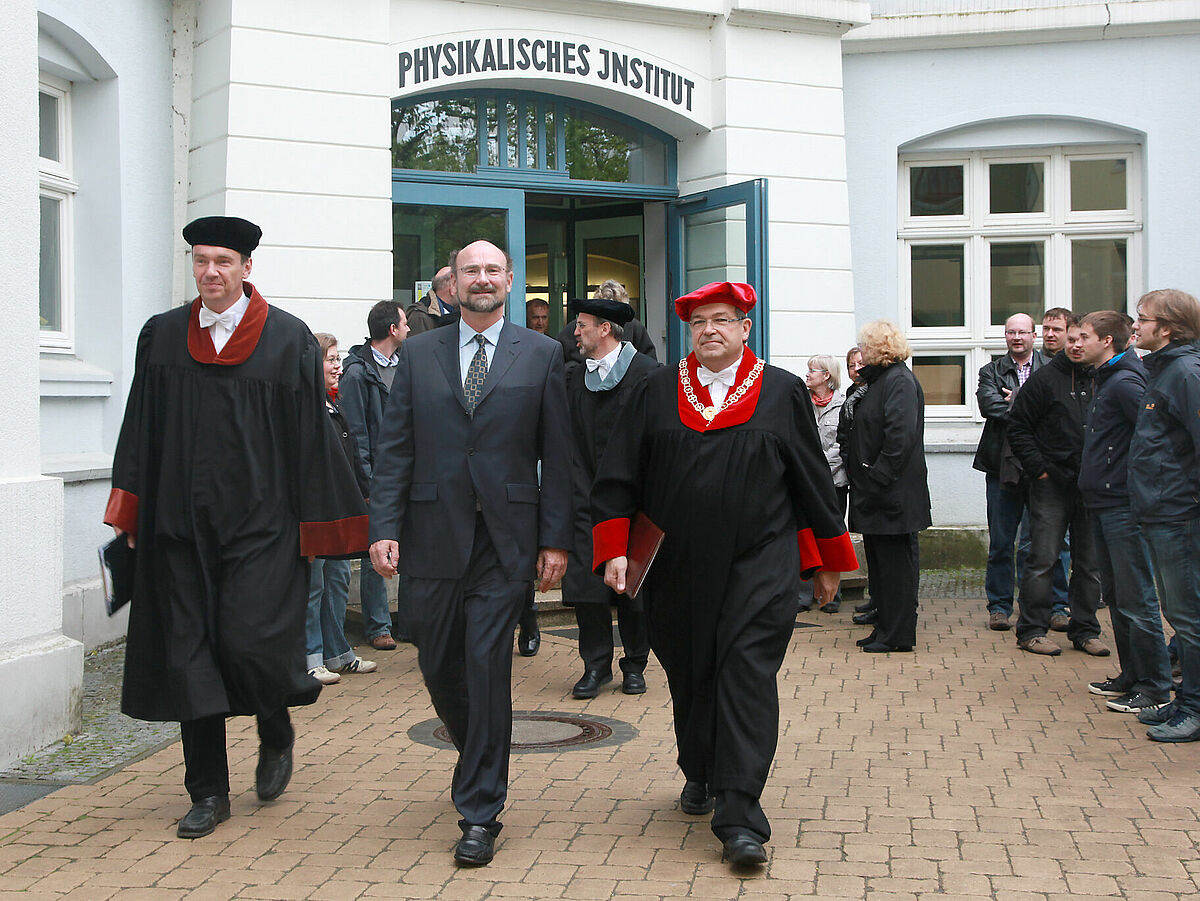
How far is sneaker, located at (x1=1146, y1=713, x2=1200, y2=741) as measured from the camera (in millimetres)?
6324

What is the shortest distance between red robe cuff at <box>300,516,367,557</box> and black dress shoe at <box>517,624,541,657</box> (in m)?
3.42

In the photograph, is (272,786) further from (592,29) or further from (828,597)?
(592,29)

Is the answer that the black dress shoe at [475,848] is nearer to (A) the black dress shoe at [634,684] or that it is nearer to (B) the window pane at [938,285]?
(A) the black dress shoe at [634,684]

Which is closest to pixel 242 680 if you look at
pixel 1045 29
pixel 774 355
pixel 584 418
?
pixel 584 418

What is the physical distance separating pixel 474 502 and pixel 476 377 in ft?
1.49

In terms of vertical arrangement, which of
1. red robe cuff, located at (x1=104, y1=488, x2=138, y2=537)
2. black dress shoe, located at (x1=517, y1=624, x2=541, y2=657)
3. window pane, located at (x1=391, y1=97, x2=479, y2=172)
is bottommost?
black dress shoe, located at (x1=517, y1=624, x2=541, y2=657)

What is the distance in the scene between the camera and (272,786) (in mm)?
5301

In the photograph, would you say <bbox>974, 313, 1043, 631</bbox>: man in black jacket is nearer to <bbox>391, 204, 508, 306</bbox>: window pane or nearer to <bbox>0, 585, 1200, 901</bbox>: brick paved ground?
<bbox>0, 585, 1200, 901</bbox>: brick paved ground

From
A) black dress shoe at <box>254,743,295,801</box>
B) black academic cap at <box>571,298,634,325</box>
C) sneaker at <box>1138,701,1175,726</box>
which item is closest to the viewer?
black dress shoe at <box>254,743,295,801</box>

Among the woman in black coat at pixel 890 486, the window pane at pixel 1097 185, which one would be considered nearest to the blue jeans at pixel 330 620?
the woman in black coat at pixel 890 486

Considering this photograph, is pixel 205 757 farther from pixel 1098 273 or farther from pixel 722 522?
pixel 1098 273

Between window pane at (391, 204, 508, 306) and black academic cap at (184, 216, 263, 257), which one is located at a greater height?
window pane at (391, 204, 508, 306)

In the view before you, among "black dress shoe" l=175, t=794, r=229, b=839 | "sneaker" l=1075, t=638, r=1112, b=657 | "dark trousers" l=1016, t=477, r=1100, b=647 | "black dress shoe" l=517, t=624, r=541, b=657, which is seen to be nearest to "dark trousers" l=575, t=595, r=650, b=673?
"black dress shoe" l=517, t=624, r=541, b=657

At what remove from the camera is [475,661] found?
15.6 feet
